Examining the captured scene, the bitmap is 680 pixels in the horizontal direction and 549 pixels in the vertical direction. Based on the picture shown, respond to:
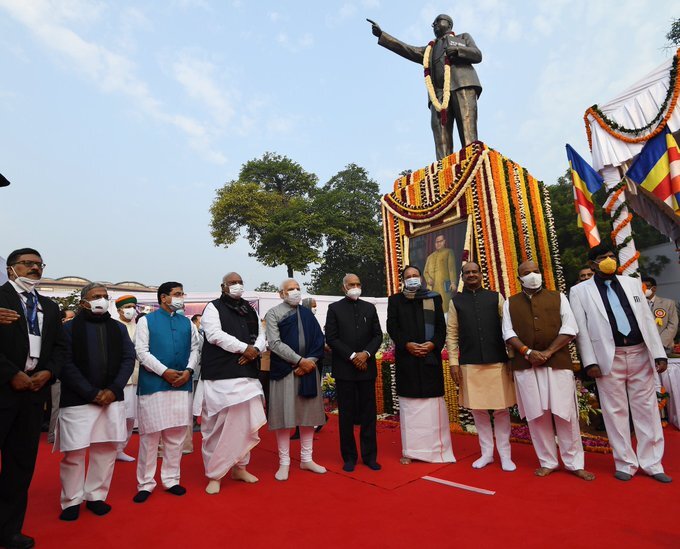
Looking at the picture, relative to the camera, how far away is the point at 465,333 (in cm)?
408

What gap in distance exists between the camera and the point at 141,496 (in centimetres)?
334

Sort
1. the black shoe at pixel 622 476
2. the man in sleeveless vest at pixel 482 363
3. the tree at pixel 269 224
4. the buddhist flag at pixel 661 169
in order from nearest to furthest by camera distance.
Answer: the black shoe at pixel 622 476 < the man in sleeveless vest at pixel 482 363 < the buddhist flag at pixel 661 169 < the tree at pixel 269 224

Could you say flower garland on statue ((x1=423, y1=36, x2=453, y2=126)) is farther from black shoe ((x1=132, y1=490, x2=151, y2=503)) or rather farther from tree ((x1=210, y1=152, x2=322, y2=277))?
tree ((x1=210, y1=152, x2=322, y2=277))

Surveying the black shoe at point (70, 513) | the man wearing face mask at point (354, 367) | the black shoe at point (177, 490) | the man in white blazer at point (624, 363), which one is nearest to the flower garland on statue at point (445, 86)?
the man wearing face mask at point (354, 367)

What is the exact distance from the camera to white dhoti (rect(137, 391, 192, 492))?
3467 millimetres

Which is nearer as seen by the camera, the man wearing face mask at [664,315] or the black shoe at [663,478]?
the black shoe at [663,478]

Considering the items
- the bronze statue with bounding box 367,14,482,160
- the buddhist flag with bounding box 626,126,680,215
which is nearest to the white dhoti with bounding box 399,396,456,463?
the buddhist flag with bounding box 626,126,680,215

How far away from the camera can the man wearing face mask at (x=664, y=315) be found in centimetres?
567

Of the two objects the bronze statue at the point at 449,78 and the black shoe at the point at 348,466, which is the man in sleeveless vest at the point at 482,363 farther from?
the bronze statue at the point at 449,78

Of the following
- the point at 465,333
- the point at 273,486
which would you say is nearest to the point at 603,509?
the point at 465,333

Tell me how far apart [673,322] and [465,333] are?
3535 millimetres

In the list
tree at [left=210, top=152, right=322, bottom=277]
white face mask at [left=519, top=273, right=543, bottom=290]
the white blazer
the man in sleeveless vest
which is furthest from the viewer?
tree at [left=210, top=152, right=322, bottom=277]

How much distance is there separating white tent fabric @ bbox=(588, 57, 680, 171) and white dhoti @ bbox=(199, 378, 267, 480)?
18.0 feet

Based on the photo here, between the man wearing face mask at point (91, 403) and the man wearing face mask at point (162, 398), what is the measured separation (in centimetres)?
17
